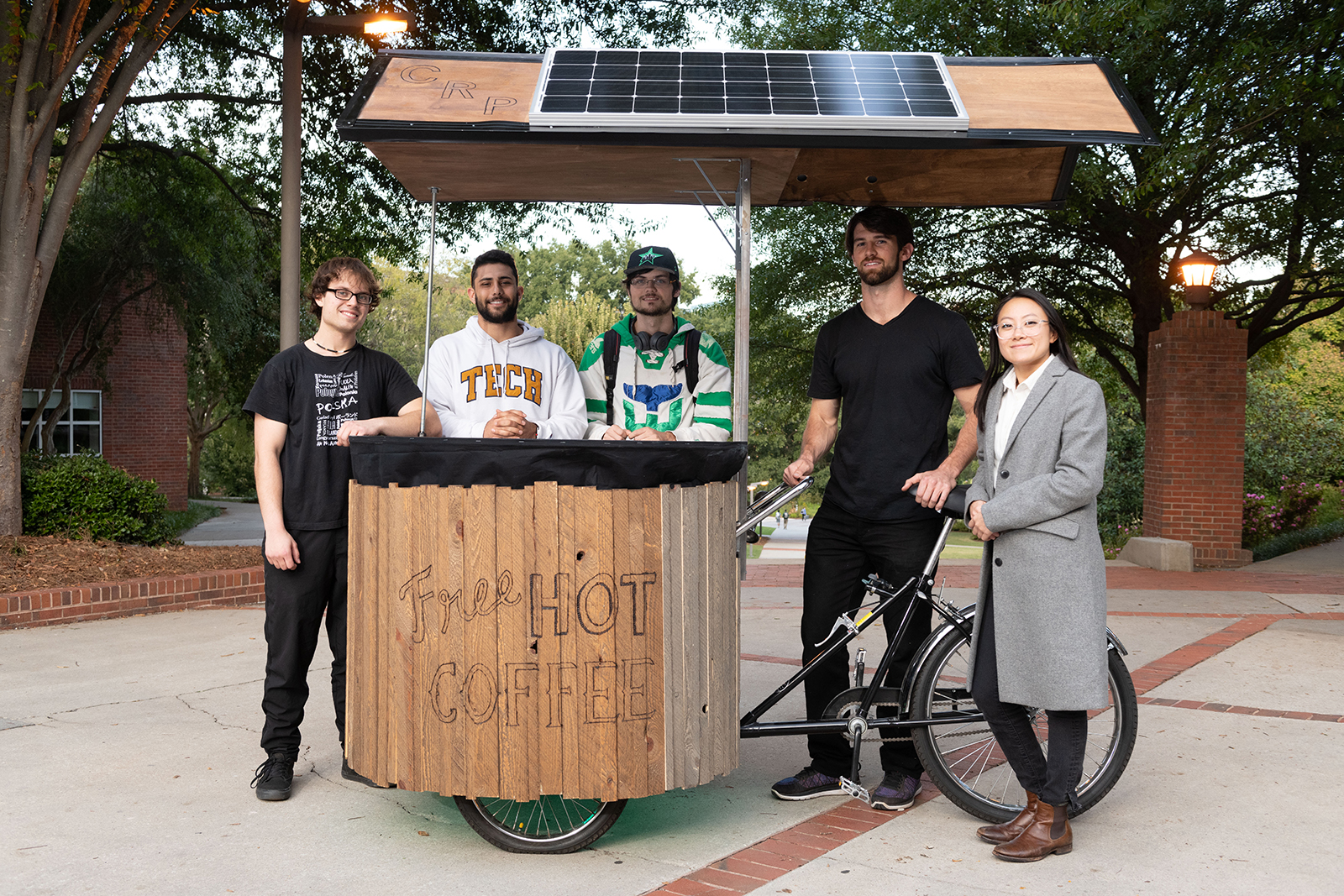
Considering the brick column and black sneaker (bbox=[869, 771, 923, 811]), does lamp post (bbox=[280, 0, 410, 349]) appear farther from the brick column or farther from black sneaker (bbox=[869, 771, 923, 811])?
the brick column

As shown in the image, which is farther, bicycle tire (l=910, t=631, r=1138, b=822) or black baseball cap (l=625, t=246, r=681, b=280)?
black baseball cap (l=625, t=246, r=681, b=280)

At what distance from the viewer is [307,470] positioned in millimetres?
4109

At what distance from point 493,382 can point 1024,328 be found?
6.68ft

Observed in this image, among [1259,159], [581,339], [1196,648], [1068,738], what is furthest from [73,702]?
[581,339]

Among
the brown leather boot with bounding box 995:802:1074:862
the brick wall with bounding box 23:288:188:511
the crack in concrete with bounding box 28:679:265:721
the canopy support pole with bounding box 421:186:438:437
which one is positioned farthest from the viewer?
the brick wall with bounding box 23:288:188:511

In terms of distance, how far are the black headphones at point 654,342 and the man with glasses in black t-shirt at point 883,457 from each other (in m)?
0.65

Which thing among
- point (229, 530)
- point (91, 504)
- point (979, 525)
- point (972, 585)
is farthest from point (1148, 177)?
point (229, 530)

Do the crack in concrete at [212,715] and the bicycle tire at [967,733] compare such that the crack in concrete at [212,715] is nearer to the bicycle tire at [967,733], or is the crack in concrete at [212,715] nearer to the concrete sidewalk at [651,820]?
the concrete sidewalk at [651,820]

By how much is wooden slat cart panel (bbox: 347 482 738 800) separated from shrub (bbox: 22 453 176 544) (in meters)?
7.65

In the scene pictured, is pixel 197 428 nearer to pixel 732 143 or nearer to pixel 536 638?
pixel 732 143

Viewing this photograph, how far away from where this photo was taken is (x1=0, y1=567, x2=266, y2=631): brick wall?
7594mm

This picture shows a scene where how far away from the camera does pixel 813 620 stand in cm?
420

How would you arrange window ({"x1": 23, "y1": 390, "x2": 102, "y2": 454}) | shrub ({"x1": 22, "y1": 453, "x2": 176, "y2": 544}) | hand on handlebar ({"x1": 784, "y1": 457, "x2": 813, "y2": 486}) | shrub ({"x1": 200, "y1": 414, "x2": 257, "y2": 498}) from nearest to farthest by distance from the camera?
hand on handlebar ({"x1": 784, "y1": 457, "x2": 813, "y2": 486}) → shrub ({"x1": 22, "y1": 453, "x2": 176, "y2": 544}) → window ({"x1": 23, "y1": 390, "x2": 102, "y2": 454}) → shrub ({"x1": 200, "y1": 414, "x2": 257, "y2": 498})

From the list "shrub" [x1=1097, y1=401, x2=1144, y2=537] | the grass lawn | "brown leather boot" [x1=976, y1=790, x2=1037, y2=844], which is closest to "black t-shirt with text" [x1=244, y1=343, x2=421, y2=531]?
"brown leather boot" [x1=976, y1=790, x2=1037, y2=844]
